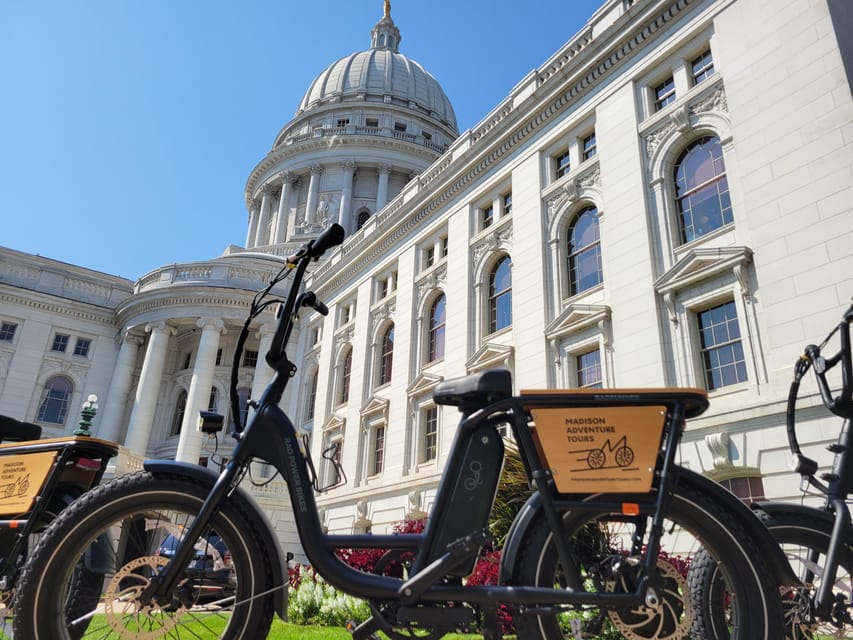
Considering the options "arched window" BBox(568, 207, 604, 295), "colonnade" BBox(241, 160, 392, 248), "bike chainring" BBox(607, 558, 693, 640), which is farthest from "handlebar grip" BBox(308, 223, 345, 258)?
"colonnade" BBox(241, 160, 392, 248)

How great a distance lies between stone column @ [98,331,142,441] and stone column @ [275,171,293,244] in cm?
1816

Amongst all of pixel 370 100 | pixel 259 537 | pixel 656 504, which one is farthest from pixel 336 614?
pixel 370 100

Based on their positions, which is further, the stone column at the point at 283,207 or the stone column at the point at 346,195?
the stone column at the point at 283,207

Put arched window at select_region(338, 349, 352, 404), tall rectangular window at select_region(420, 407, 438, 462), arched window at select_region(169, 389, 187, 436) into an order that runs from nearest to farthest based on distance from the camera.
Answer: tall rectangular window at select_region(420, 407, 438, 462) → arched window at select_region(338, 349, 352, 404) → arched window at select_region(169, 389, 187, 436)

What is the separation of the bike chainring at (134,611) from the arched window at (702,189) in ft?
49.8

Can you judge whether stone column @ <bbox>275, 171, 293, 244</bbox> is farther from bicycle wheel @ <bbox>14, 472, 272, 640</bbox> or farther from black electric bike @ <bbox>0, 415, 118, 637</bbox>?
bicycle wheel @ <bbox>14, 472, 272, 640</bbox>

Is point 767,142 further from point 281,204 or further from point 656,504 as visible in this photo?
point 281,204

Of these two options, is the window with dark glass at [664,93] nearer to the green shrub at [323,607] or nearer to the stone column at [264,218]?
the green shrub at [323,607]

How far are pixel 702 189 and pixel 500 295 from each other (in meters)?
8.30

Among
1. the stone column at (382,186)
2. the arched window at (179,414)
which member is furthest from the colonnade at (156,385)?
the stone column at (382,186)

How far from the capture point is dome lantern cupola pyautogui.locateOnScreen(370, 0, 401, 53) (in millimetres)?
81438

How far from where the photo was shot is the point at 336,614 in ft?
32.6

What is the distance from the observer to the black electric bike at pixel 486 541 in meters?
2.95

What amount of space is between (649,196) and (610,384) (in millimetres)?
5466
